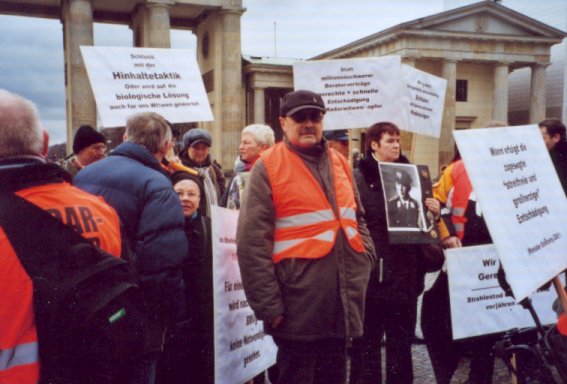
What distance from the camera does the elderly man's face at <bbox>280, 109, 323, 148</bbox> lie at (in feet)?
10.6

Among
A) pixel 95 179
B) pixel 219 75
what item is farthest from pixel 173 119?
pixel 219 75

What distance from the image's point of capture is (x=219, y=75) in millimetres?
35969

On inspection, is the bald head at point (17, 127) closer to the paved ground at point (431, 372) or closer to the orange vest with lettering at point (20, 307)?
the orange vest with lettering at point (20, 307)

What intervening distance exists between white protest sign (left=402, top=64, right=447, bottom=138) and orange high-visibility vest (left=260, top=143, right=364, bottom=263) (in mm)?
2568

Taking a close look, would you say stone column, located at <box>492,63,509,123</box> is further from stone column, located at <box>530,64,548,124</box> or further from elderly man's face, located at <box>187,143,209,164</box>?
elderly man's face, located at <box>187,143,209,164</box>

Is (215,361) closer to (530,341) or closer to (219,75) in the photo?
(530,341)

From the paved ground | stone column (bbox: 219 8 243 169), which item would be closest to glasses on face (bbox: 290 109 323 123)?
the paved ground

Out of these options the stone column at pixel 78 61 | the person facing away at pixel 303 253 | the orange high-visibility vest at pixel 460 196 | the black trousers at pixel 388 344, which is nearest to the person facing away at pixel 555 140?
the orange high-visibility vest at pixel 460 196

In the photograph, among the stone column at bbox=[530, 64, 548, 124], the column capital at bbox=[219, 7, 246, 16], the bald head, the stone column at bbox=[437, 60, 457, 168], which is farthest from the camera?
the stone column at bbox=[530, 64, 548, 124]

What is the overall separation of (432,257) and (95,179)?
2.34 meters

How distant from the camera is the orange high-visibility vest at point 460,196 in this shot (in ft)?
15.0

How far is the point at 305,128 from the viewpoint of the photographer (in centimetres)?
325

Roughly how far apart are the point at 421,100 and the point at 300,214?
3.08 metres

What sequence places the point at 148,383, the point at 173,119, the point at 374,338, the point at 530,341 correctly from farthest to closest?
1. the point at 173,119
2. the point at 374,338
3. the point at 530,341
4. the point at 148,383
